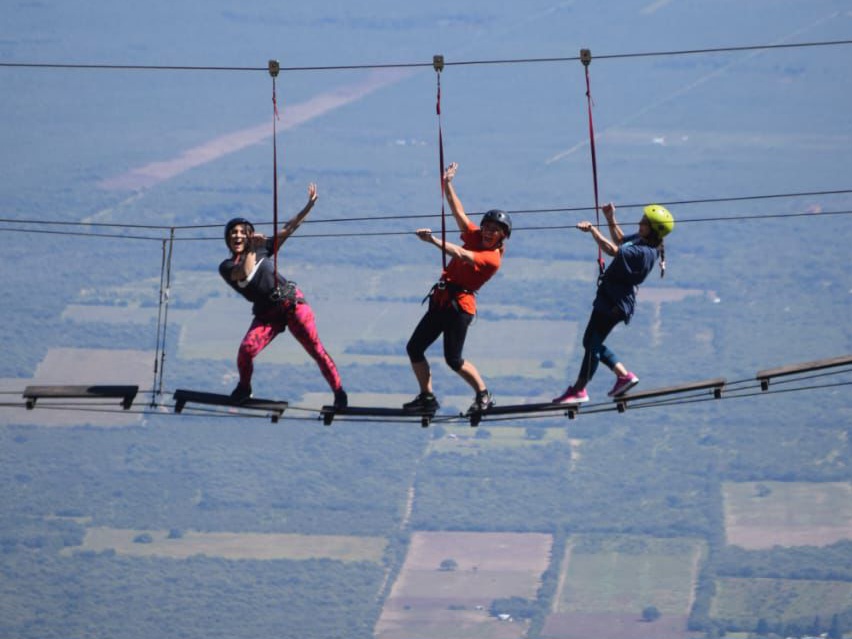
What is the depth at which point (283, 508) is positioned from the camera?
7751 inches

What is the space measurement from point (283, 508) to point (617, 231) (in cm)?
17564

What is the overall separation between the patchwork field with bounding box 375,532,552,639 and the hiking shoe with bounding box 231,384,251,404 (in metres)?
129

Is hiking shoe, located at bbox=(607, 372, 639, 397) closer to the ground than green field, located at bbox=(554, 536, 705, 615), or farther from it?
farther from it

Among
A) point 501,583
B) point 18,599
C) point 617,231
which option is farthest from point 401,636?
point 617,231

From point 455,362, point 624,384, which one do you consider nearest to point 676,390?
point 624,384

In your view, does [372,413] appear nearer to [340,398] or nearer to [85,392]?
[340,398]

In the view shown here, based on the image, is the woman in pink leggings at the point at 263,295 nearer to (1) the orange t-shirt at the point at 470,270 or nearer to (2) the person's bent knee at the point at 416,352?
(2) the person's bent knee at the point at 416,352

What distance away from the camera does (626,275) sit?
2305cm

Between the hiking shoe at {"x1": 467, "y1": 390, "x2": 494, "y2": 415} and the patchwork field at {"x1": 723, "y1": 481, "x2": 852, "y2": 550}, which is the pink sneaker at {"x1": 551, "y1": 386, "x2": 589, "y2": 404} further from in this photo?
the patchwork field at {"x1": 723, "y1": 481, "x2": 852, "y2": 550}

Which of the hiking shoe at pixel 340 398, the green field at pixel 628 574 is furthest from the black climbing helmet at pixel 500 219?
the green field at pixel 628 574

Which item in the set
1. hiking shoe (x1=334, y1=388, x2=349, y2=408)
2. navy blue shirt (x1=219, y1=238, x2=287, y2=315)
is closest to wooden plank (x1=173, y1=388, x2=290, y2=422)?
hiking shoe (x1=334, y1=388, x2=349, y2=408)

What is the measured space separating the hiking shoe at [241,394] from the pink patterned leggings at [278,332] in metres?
0.07

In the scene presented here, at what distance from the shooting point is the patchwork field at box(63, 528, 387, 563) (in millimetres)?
177625

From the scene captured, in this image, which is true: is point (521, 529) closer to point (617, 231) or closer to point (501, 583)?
point (501, 583)
